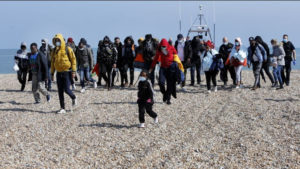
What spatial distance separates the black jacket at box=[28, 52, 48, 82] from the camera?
10.4 m

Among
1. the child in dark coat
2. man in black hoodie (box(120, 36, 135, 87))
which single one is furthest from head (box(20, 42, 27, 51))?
the child in dark coat

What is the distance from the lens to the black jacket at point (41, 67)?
10.4 m

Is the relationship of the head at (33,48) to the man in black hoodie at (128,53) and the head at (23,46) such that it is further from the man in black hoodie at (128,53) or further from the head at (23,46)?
the man in black hoodie at (128,53)

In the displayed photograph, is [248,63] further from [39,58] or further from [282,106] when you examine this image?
[39,58]

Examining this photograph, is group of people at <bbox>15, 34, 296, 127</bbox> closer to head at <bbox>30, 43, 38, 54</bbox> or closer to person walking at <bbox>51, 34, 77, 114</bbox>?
head at <bbox>30, 43, 38, 54</bbox>

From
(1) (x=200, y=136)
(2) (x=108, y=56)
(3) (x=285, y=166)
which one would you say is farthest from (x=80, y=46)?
(3) (x=285, y=166)

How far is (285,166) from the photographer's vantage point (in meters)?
5.61

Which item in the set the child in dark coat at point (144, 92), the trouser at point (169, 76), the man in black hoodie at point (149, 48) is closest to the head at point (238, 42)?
the man in black hoodie at point (149, 48)

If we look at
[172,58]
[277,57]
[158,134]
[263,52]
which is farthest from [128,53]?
[158,134]

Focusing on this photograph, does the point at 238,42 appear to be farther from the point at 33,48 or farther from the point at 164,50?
the point at 33,48

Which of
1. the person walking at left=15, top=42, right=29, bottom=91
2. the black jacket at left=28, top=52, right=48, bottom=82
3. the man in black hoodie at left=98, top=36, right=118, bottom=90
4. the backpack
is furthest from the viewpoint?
the person walking at left=15, top=42, right=29, bottom=91

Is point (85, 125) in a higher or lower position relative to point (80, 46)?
lower

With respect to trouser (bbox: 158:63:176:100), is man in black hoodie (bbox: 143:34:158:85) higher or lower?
higher

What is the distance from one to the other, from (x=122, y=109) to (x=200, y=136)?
11.2 feet
